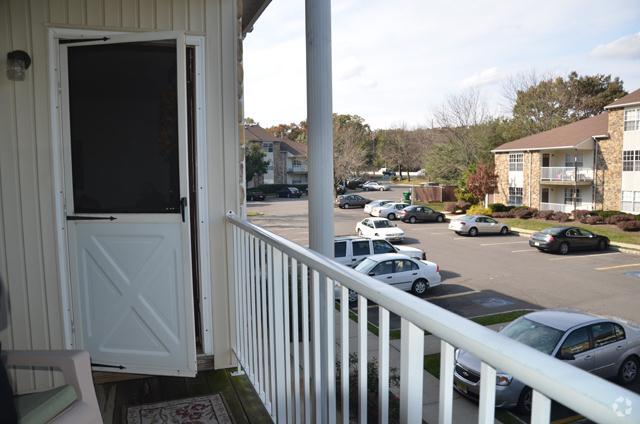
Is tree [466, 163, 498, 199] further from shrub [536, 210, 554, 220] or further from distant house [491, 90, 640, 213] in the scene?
shrub [536, 210, 554, 220]

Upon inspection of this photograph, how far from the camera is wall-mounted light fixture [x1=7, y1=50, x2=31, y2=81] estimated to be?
248 centimetres

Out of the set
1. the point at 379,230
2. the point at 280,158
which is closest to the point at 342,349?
the point at 379,230

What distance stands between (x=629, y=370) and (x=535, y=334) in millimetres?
1652

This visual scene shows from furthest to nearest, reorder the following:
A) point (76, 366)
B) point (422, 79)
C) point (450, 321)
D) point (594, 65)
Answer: point (422, 79), point (594, 65), point (76, 366), point (450, 321)

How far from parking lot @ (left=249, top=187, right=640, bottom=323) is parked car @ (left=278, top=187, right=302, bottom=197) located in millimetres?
18658

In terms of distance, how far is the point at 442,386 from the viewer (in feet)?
2.62

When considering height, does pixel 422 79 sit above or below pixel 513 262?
above

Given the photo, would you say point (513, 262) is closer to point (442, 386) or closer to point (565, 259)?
point (565, 259)

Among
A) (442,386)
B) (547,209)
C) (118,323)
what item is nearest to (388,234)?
(547,209)

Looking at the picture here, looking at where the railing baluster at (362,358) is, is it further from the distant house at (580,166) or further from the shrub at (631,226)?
the distant house at (580,166)

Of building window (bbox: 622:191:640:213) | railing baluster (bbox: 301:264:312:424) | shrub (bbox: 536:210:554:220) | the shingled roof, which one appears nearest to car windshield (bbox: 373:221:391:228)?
shrub (bbox: 536:210:554:220)

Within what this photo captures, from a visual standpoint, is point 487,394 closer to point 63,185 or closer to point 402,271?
point 63,185

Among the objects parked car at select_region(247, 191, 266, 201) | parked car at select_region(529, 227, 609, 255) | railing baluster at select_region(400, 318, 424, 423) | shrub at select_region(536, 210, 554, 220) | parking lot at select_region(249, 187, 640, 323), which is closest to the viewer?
railing baluster at select_region(400, 318, 424, 423)

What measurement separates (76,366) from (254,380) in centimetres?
95
